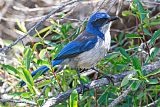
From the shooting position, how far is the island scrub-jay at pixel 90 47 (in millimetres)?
3599

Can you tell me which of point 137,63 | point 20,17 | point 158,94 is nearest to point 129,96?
point 158,94

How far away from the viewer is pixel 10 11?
6055mm

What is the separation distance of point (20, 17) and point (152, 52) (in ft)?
9.38

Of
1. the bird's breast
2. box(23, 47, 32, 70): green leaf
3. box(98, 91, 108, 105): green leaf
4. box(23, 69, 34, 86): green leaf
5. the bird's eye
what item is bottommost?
box(98, 91, 108, 105): green leaf

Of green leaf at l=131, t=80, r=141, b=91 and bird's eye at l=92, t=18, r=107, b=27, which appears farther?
bird's eye at l=92, t=18, r=107, b=27

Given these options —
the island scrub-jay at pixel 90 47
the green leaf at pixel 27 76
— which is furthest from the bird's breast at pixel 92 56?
the green leaf at pixel 27 76

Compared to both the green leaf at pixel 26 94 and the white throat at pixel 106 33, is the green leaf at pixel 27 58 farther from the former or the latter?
the white throat at pixel 106 33

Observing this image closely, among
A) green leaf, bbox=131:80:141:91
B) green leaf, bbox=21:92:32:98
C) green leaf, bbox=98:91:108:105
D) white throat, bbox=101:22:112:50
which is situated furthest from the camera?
white throat, bbox=101:22:112:50

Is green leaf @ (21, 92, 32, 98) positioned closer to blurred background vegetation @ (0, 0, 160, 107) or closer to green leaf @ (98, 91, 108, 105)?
blurred background vegetation @ (0, 0, 160, 107)

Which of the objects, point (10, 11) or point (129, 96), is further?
point (10, 11)

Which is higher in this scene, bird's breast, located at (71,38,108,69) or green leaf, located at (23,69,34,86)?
green leaf, located at (23,69,34,86)

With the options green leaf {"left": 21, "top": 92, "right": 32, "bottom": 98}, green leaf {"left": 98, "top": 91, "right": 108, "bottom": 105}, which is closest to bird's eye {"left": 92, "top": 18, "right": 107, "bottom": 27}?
green leaf {"left": 98, "top": 91, "right": 108, "bottom": 105}

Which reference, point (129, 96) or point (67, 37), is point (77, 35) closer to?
point (67, 37)

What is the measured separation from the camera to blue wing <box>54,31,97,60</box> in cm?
356
